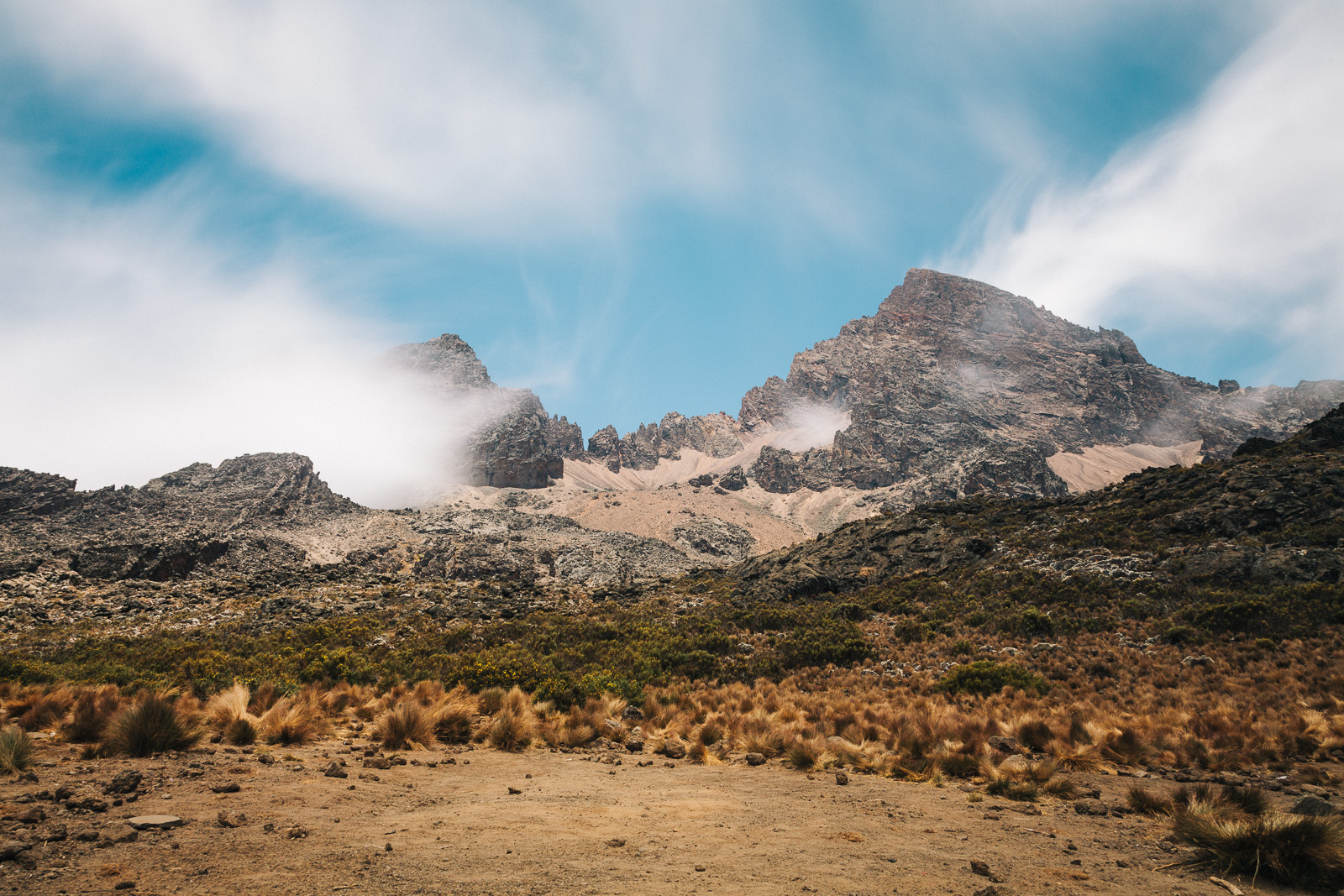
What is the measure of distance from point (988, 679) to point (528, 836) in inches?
740

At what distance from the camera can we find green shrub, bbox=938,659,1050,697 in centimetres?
1975

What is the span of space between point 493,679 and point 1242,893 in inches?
653

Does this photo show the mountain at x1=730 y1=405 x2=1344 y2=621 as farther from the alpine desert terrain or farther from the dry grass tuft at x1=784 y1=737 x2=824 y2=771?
the dry grass tuft at x1=784 y1=737 x2=824 y2=771

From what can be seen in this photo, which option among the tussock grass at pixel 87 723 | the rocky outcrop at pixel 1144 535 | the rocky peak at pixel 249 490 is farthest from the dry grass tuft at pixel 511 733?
the rocky peak at pixel 249 490

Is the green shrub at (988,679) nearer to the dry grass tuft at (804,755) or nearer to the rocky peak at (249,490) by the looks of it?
the dry grass tuft at (804,755)

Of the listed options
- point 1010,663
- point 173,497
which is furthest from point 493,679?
point 173,497

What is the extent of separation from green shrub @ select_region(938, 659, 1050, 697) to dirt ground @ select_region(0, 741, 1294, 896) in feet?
35.7

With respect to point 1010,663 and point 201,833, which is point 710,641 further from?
point 201,833

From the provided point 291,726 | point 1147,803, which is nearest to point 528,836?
point 291,726

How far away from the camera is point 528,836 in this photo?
6.45 metres

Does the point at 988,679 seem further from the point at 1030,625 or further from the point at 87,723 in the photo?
the point at 87,723

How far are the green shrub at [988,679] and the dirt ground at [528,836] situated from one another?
35.7ft

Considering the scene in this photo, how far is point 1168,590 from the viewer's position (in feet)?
100

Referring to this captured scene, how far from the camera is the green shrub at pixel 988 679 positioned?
19750mm
